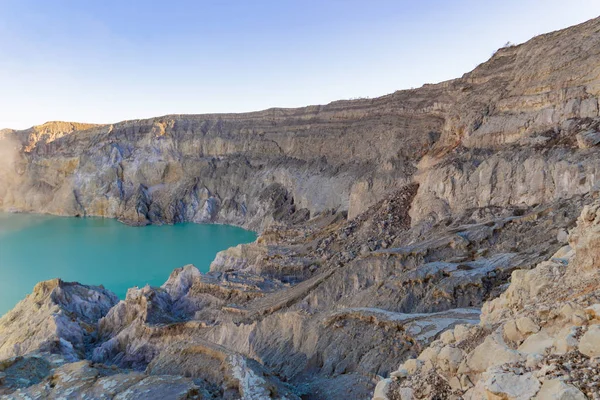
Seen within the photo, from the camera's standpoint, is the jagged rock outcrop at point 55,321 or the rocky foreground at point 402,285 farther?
the jagged rock outcrop at point 55,321

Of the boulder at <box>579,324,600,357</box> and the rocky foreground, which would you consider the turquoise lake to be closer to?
the rocky foreground

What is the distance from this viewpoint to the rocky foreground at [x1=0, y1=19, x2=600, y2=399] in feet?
12.2

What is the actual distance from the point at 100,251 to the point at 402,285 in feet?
73.3

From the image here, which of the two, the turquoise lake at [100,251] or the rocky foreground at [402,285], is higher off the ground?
the rocky foreground at [402,285]

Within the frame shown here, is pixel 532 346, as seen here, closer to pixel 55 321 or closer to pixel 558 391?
pixel 558 391

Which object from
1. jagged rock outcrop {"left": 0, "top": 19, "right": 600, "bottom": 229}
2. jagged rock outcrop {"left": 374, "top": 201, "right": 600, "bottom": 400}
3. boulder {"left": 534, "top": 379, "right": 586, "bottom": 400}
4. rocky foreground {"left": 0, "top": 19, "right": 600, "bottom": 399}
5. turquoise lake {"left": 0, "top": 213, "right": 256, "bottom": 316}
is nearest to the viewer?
boulder {"left": 534, "top": 379, "right": 586, "bottom": 400}

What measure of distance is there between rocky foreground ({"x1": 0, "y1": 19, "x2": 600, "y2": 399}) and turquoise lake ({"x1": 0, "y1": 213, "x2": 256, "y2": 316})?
4374mm

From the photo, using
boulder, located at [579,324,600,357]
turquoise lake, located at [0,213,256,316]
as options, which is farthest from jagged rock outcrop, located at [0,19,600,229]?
boulder, located at [579,324,600,357]

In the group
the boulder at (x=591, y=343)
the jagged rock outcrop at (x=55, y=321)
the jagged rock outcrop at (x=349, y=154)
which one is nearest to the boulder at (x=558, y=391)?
the boulder at (x=591, y=343)

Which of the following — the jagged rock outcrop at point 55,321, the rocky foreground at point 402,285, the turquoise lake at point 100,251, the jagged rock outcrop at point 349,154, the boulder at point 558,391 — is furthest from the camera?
the turquoise lake at point 100,251

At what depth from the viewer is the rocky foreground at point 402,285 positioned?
3.72m

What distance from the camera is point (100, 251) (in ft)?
87.4

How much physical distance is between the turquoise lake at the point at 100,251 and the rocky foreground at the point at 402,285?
437cm

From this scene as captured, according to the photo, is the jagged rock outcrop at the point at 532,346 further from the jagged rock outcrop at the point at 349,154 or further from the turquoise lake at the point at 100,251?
the turquoise lake at the point at 100,251
